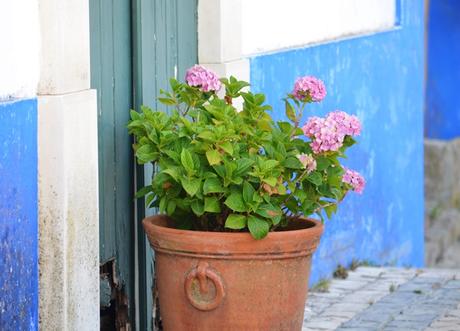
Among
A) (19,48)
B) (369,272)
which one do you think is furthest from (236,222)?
(369,272)

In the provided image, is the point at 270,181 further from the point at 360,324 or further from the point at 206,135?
the point at 360,324

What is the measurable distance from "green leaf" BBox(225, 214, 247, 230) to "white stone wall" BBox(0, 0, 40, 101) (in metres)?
0.91

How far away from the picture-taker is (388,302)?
6848 millimetres

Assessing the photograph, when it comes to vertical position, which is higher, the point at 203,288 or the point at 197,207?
the point at 197,207

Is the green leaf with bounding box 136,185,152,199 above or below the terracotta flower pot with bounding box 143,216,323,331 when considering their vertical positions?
above

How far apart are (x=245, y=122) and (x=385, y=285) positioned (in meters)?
2.70

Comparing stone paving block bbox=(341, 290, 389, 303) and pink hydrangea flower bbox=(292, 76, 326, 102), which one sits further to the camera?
stone paving block bbox=(341, 290, 389, 303)

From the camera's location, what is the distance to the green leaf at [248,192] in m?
4.64

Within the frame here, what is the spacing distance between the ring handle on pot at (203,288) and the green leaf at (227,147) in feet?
1.53

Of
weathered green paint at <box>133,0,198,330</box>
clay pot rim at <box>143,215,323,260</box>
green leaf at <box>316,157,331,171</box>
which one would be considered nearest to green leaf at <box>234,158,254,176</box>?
clay pot rim at <box>143,215,323,260</box>

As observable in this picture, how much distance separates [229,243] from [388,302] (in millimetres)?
2397

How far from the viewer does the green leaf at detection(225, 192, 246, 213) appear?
462 cm

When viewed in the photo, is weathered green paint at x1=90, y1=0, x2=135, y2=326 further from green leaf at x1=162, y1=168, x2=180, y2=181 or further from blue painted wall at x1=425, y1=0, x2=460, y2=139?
blue painted wall at x1=425, y1=0, x2=460, y2=139

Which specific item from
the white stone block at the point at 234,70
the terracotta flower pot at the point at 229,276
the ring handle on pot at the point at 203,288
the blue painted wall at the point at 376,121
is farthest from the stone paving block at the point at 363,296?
the ring handle on pot at the point at 203,288
